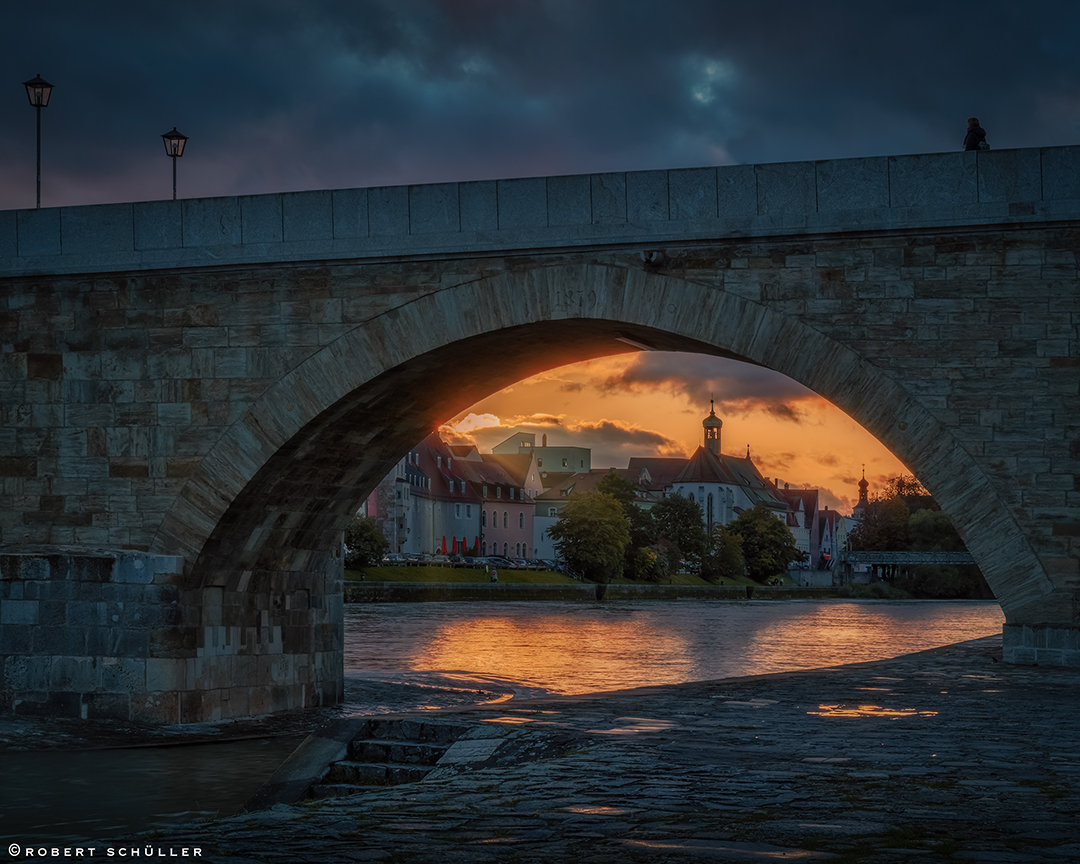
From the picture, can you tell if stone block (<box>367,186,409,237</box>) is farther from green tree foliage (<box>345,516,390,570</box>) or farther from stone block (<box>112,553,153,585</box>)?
green tree foliage (<box>345,516,390,570</box>)

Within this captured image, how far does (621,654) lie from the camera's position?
984 inches

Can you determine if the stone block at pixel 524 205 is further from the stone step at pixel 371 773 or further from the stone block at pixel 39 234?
the stone step at pixel 371 773

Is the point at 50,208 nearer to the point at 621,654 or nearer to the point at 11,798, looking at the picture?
the point at 11,798

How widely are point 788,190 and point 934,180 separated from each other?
104 cm

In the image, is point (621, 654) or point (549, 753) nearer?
point (549, 753)

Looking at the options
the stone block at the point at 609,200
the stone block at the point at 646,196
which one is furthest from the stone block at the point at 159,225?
the stone block at the point at 646,196

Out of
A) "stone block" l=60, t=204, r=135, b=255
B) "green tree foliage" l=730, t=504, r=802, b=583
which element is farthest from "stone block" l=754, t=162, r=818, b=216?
"green tree foliage" l=730, t=504, r=802, b=583

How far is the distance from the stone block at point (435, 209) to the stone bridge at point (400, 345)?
0.02 metres

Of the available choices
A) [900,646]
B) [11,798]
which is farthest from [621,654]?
[11,798]

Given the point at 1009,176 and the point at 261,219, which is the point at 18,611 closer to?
the point at 261,219

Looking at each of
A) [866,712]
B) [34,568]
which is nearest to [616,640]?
[34,568]

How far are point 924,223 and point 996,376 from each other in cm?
120

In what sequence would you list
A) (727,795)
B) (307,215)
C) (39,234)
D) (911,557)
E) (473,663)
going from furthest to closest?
1. (911,557)
2. (473,663)
3. (39,234)
4. (307,215)
5. (727,795)

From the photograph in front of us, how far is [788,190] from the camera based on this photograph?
9.82m
